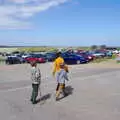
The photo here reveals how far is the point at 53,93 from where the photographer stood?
14797 millimetres

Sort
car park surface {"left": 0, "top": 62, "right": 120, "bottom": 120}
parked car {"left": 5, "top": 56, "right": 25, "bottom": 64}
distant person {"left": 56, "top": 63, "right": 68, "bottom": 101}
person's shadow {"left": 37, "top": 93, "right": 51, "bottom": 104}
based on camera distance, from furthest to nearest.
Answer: parked car {"left": 5, "top": 56, "right": 25, "bottom": 64} → distant person {"left": 56, "top": 63, "right": 68, "bottom": 101} → person's shadow {"left": 37, "top": 93, "right": 51, "bottom": 104} → car park surface {"left": 0, "top": 62, "right": 120, "bottom": 120}

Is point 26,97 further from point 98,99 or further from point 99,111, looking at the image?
point 99,111

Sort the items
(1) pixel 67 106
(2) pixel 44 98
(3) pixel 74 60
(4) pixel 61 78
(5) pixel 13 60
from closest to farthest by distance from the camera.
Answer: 1. (1) pixel 67 106
2. (4) pixel 61 78
3. (2) pixel 44 98
4. (3) pixel 74 60
5. (5) pixel 13 60

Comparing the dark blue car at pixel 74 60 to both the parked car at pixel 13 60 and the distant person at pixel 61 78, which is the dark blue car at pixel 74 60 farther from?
the distant person at pixel 61 78

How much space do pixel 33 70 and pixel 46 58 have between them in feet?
146

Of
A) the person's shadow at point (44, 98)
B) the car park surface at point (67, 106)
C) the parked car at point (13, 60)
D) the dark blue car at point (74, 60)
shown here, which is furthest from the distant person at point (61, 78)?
the parked car at point (13, 60)

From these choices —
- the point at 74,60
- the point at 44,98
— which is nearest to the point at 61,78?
the point at 44,98

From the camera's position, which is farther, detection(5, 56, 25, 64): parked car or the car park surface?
detection(5, 56, 25, 64): parked car

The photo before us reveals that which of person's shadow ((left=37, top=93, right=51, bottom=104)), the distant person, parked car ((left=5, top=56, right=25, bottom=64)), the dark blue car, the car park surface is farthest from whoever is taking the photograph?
parked car ((left=5, top=56, right=25, bottom=64))

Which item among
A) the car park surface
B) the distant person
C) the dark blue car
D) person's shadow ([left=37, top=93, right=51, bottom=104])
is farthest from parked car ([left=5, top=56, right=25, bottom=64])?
the distant person

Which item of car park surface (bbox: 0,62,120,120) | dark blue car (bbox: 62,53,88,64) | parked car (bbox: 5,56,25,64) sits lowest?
parked car (bbox: 5,56,25,64)

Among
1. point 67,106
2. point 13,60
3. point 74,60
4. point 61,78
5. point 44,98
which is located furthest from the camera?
point 13,60

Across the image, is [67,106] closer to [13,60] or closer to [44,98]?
[44,98]

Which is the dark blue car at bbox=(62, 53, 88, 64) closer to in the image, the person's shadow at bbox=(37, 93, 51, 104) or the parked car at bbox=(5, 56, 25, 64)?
the parked car at bbox=(5, 56, 25, 64)
